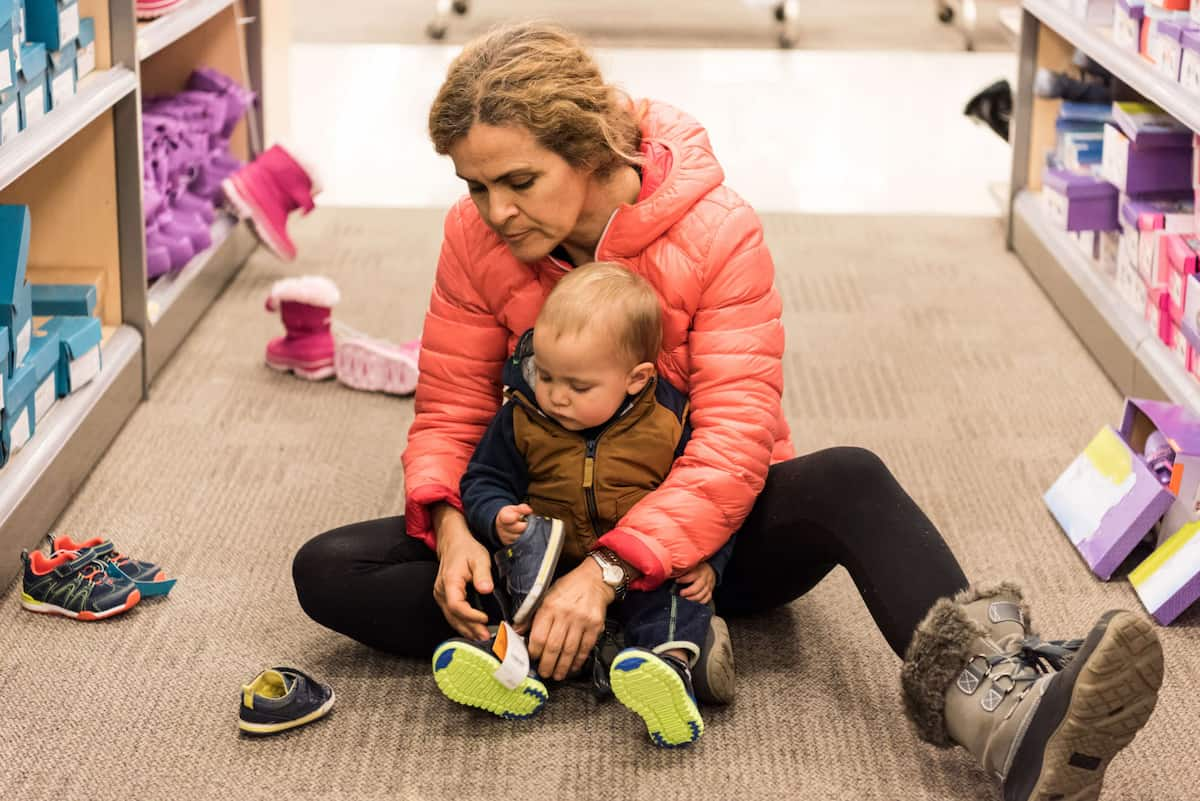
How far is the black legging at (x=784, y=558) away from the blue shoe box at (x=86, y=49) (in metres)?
1.02

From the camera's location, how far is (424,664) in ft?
5.48

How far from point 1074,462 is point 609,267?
0.89 m

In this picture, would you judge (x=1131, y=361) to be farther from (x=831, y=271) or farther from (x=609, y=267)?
(x=609, y=267)

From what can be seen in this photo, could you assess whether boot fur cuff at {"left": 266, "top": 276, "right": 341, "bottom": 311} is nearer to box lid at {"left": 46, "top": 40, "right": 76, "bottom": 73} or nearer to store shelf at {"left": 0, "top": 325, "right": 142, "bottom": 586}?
store shelf at {"left": 0, "top": 325, "right": 142, "bottom": 586}

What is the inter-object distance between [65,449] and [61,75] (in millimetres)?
531

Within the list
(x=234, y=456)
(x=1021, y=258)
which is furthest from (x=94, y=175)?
(x=1021, y=258)

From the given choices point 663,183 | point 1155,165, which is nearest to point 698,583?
point 663,183

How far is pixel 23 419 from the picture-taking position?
1.94 meters

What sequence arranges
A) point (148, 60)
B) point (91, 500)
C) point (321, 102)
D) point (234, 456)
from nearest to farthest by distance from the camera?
point (91, 500) → point (234, 456) → point (148, 60) → point (321, 102)

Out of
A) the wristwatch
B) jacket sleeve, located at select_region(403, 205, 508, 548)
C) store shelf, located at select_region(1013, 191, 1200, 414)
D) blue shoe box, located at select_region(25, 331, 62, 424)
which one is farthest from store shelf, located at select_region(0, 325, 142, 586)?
store shelf, located at select_region(1013, 191, 1200, 414)

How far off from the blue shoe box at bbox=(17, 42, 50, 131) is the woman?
26.2 inches

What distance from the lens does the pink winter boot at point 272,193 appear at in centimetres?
303

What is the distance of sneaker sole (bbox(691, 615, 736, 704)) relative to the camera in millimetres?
1523

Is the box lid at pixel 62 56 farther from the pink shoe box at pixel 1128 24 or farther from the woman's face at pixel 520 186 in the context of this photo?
the pink shoe box at pixel 1128 24
